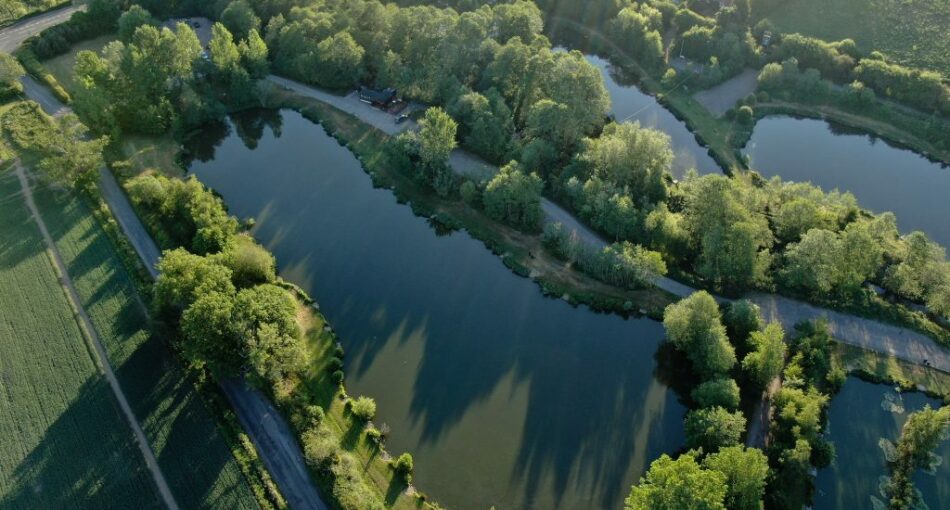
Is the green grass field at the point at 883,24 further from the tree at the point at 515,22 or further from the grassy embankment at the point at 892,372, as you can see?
the grassy embankment at the point at 892,372

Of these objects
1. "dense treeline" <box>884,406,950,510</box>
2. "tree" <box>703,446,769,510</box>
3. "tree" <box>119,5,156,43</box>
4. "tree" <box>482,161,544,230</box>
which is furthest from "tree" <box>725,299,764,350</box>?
"tree" <box>119,5,156,43</box>

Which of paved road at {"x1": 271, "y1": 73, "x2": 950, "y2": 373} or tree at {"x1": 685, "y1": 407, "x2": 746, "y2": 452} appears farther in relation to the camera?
paved road at {"x1": 271, "y1": 73, "x2": 950, "y2": 373}

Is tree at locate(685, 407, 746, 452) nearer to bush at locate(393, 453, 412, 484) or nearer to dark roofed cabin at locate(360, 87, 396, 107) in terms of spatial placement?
bush at locate(393, 453, 412, 484)

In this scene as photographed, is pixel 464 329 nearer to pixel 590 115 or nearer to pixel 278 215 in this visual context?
pixel 278 215

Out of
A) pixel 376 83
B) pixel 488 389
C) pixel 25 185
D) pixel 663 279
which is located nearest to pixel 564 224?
pixel 663 279

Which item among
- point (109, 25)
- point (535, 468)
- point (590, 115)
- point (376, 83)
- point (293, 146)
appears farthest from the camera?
point (109, 25)
